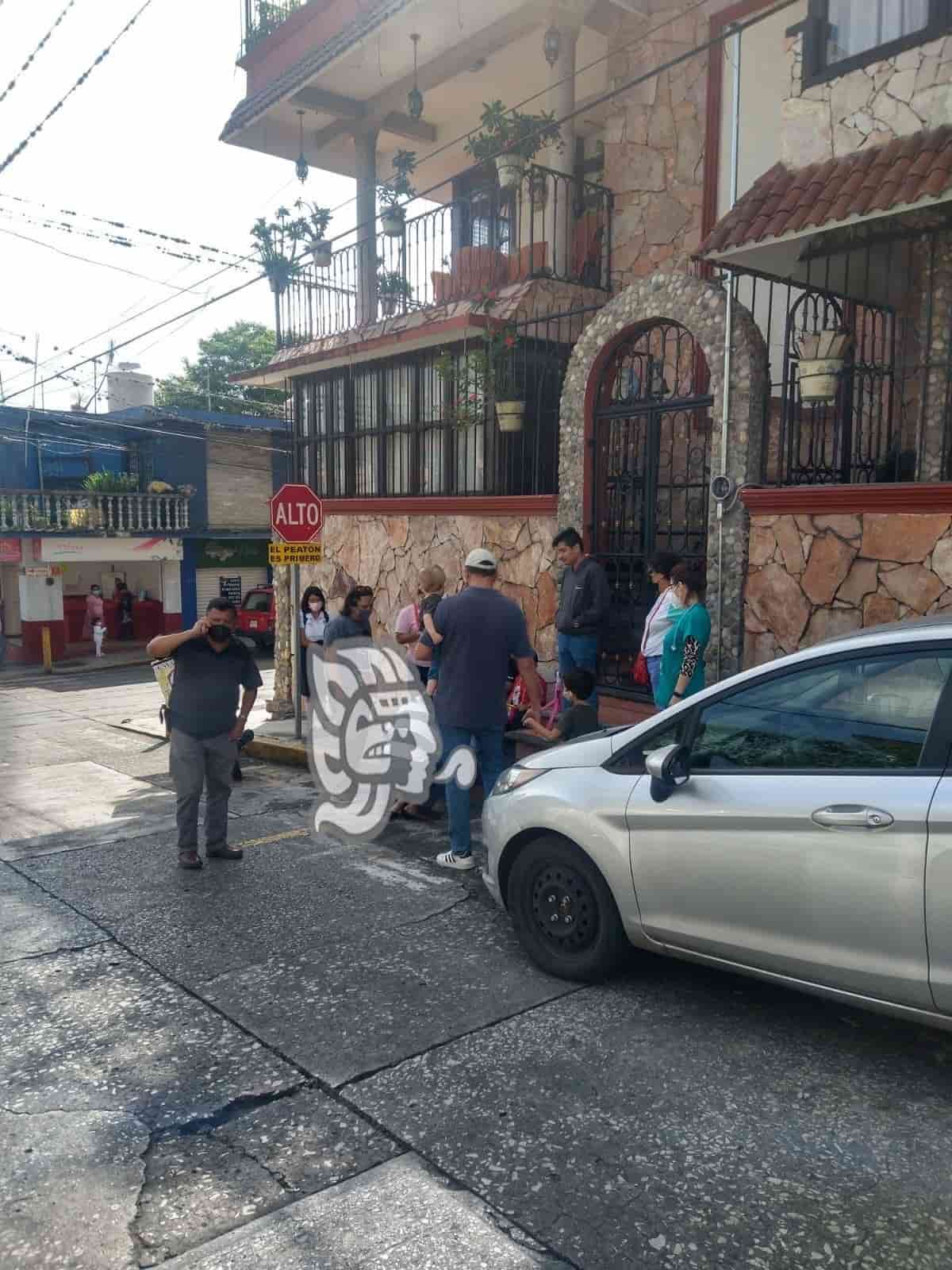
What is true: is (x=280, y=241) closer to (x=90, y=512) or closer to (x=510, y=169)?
(x=510, y=169)

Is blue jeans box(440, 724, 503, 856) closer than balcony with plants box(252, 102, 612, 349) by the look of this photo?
Yes

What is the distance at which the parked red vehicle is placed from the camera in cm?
2498

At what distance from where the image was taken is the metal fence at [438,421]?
33.3ft

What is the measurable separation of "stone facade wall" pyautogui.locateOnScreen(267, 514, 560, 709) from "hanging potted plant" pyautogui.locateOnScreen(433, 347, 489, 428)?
107 centimetres

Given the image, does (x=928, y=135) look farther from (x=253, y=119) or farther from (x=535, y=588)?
(x=253, y=119)

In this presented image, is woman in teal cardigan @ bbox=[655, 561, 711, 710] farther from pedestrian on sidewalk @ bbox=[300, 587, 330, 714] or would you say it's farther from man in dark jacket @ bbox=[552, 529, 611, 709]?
pedestrian on sidewalk @ bbox=[300, 587, 330, 714]

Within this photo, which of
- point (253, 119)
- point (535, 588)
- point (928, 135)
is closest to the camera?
point (928, 135)

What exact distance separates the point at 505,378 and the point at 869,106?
4075 millimetres

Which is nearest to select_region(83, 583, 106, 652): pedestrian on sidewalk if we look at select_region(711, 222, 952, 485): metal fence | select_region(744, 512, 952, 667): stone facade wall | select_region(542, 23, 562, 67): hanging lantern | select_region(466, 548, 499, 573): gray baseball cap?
select_region(542, 23, 562, 67): hanging lantern

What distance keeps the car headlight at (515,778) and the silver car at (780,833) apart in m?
0.12

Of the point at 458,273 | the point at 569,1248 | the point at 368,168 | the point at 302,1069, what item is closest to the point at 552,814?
the point at 302,1069

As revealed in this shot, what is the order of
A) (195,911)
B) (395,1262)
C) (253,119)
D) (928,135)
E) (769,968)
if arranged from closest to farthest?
(395,1262), (769,968), (195,911), (928,135), (253,119)

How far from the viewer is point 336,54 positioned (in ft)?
Result: 38.1

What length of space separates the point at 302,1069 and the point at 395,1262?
1114 millimetres
